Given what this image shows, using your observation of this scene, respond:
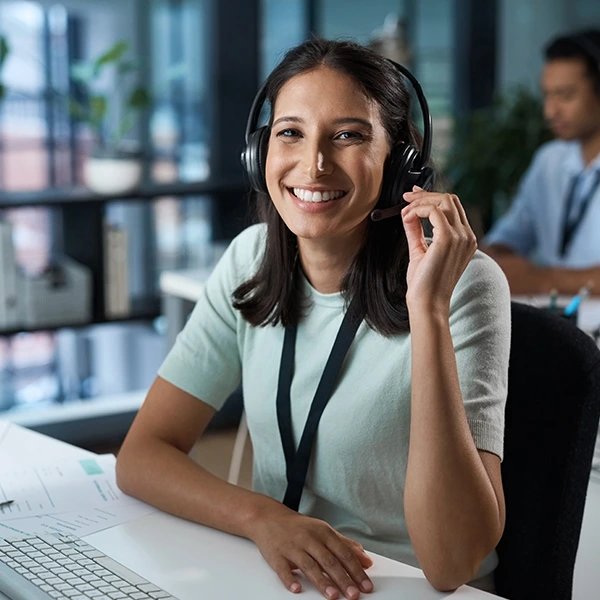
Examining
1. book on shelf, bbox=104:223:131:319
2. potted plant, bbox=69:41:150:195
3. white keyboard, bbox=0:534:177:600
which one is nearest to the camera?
white keyboard, bbox=0:534:177:600

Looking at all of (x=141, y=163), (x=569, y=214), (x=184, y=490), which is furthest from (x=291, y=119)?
(x=141, y=163)

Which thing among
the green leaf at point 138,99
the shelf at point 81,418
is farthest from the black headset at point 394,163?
the shelf at point 81,418

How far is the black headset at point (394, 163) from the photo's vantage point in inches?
57.2

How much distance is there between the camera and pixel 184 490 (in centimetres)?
139

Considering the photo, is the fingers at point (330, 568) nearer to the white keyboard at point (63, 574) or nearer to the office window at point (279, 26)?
the white keyboard at point (63, 574)

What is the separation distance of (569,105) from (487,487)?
2272 mm

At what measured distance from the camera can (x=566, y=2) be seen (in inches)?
208

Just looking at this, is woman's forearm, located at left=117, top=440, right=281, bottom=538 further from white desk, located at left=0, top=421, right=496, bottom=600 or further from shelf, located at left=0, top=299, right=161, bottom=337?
shelf, located at left=0, top=299, right=161, bottom=337

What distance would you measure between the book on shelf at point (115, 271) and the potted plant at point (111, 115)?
15cm

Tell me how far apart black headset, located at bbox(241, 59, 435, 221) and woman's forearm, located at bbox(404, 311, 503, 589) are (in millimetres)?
271

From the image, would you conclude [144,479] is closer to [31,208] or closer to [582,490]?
[582,490]

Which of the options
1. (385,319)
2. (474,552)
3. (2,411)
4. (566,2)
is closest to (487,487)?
(474,552)

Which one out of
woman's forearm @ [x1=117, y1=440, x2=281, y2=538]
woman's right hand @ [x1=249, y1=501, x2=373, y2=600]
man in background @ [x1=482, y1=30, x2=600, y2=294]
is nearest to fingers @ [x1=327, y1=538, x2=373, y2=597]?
woman's right hand @ [x1=249, y1=501, x2=373, y2=600]

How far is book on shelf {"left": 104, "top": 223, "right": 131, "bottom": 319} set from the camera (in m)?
3.55
